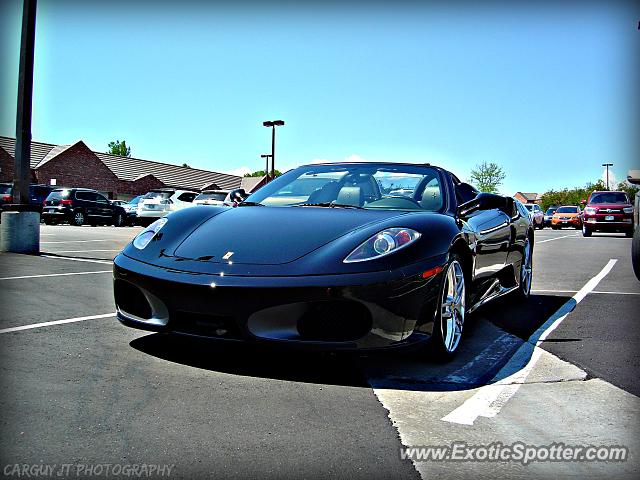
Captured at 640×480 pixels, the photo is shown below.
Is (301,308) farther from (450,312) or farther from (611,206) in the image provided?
(611,206)

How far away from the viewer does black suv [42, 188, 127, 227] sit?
2686cm

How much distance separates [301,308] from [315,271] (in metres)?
0.21

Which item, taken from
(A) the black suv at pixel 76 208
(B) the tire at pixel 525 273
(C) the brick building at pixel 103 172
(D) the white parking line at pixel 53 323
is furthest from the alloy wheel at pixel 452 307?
(C) the brick building at pixel 103 172

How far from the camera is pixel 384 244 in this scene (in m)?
3.53

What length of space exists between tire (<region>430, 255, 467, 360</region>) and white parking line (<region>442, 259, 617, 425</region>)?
1.12 ft

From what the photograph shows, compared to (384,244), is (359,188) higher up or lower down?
higher up

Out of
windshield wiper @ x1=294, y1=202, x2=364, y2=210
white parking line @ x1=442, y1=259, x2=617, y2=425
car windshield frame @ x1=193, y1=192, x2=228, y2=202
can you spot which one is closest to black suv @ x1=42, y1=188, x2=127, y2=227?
car windshield frame @ x1=193, y1=192, x2=228, y2=202

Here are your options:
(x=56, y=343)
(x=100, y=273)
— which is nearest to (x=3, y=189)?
(x=100, y=273)

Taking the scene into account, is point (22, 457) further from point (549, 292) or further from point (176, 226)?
point (549, 292)

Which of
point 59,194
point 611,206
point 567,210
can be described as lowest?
point 567,210

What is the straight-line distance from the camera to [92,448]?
2.36 m

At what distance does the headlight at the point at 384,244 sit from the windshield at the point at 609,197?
82.0 ft

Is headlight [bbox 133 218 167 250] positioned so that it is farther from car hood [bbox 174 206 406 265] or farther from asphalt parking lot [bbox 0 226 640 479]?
asphalt parking lot [bbox 0 226 640 479]

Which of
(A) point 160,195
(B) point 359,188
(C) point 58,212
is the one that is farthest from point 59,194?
(B) point 359,188
